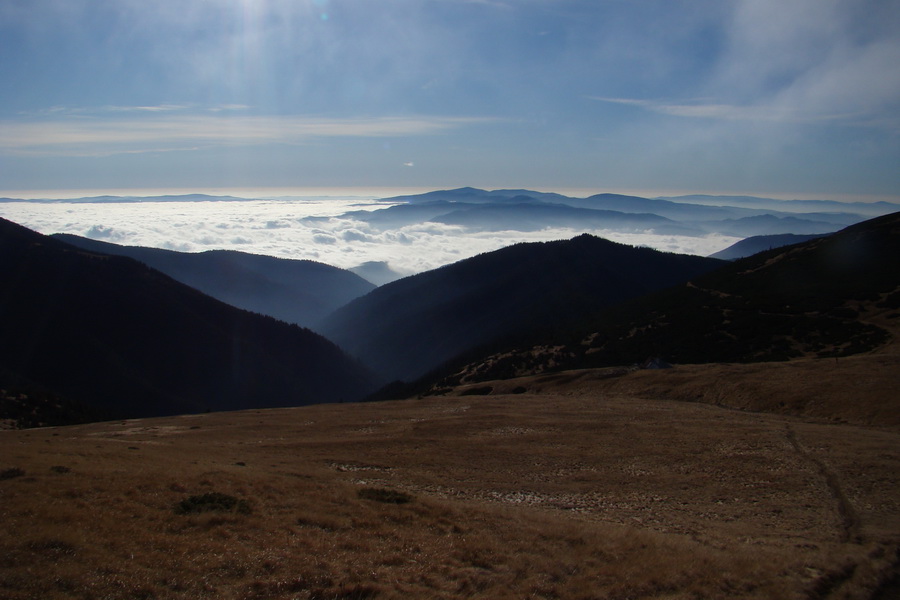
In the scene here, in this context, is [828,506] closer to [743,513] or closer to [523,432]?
[743,513]

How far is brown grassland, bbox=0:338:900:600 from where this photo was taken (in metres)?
8.76

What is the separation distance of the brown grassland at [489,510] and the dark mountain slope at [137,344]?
93.0 m

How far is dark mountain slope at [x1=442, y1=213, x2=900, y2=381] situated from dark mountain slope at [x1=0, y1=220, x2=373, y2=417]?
72672 mm

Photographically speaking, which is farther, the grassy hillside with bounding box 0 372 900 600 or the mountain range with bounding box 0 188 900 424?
the mountain range with bounding box 0 188 900 424

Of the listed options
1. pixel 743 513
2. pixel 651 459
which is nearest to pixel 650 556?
pixel 743 513

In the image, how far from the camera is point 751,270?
254 feet

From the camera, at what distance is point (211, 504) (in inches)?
461

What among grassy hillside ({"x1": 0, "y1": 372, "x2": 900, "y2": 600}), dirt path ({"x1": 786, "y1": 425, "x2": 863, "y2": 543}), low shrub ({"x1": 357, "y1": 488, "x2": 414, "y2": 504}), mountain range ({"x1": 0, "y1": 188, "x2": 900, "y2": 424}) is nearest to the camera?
grassy hillside ({"x1": 0, "y1": 372, "x2": 900, "y2": 600})

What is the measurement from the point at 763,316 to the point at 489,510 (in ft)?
154

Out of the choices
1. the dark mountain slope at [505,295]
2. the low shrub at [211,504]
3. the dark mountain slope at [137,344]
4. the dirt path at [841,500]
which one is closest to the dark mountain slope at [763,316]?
the dirt path at [841,500]

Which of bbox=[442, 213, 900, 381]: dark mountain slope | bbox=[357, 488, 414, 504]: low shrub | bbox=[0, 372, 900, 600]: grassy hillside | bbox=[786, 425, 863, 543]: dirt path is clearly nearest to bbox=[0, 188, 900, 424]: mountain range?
bbox=[442, 213, 900, 381]: dark mountain slope

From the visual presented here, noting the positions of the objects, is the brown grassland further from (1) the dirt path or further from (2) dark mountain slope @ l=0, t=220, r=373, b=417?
(2) dark mountain slope @ l=0, t=220, r=373, b=417

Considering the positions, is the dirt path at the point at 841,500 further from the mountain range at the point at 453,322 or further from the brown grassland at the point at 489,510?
the mountain range at the point at 453,322

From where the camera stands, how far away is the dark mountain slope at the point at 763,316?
43.2 m
